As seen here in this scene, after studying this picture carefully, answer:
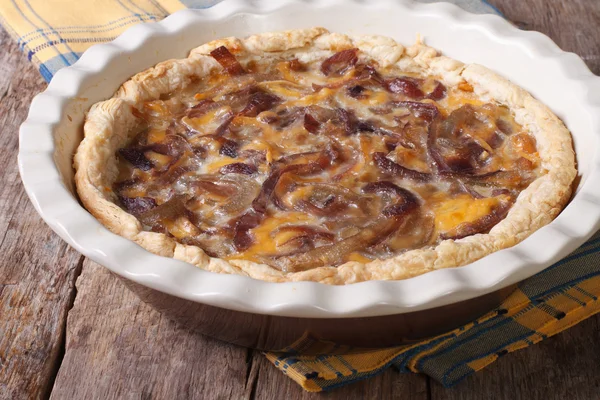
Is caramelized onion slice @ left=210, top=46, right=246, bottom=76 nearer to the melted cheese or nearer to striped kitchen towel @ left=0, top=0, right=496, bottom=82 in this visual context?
striped kitchen towel @ left=0, top=0, right=496, bottom=82

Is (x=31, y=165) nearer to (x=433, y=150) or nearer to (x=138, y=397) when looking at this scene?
(x=138, y=397)

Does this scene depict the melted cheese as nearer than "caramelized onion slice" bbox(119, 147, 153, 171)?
Yes

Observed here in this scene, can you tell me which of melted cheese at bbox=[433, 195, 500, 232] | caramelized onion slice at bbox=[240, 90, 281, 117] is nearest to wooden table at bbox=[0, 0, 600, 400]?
melted cheese at bbox=[433, 195, 500, 232]

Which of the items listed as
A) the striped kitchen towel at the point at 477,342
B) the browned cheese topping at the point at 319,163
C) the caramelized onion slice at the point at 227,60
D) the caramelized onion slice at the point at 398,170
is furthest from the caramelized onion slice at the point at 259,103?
the striped kitchen towel at the point at 477,342

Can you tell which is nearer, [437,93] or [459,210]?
[459,210]

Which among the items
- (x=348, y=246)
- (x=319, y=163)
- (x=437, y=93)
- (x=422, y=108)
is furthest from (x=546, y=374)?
(x=437, y=93)

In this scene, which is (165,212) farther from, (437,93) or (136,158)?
(437,93)

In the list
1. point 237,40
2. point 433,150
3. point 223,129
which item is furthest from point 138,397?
point 237,40
